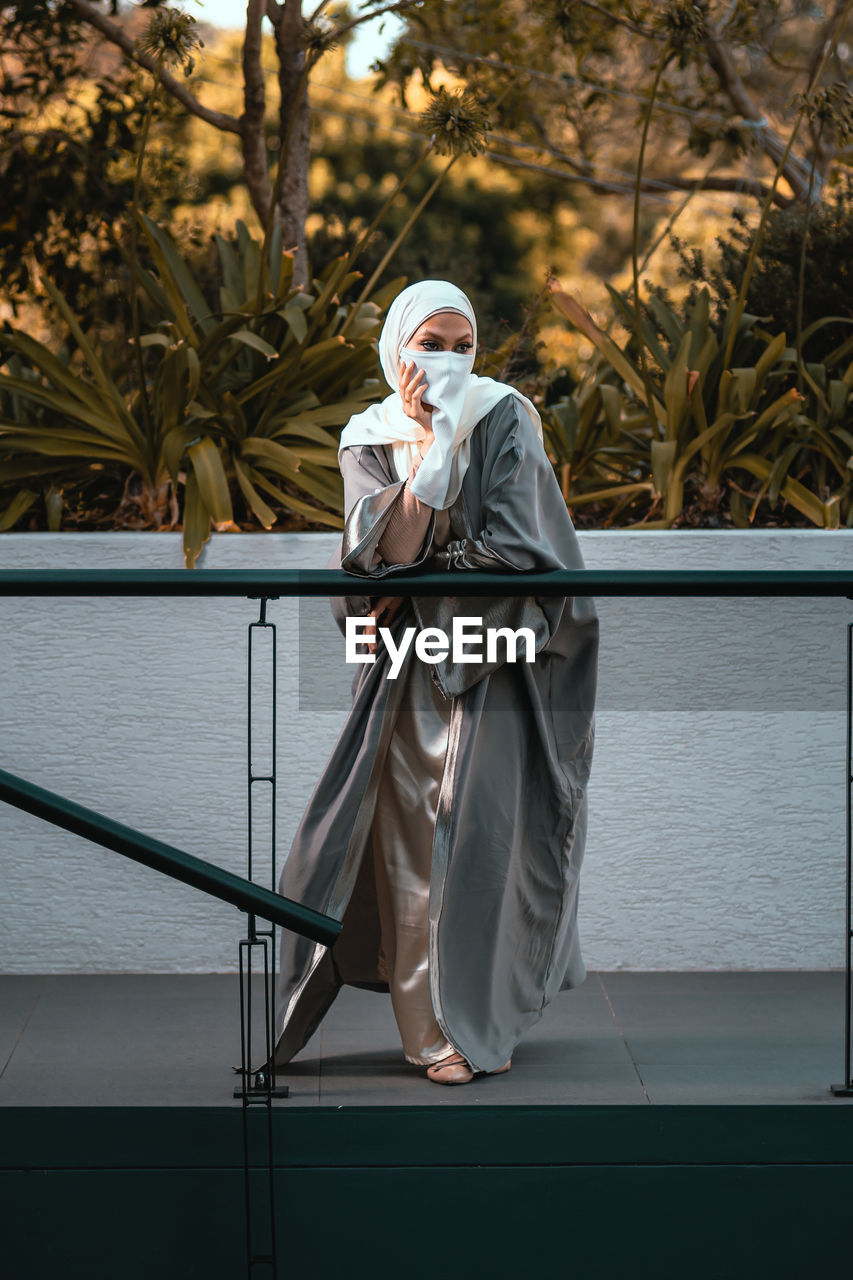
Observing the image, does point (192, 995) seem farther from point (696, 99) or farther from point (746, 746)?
A: point (696, 99)

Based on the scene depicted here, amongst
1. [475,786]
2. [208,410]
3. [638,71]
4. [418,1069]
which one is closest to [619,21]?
[208,410]

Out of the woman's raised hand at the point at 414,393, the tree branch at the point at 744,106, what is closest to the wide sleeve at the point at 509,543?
the woman's raised hand at the point at 414,393

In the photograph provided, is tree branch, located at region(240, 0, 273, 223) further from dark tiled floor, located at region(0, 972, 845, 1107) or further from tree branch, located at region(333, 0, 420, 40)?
dark tiled floor, located at region(0, 972, 845, 1107)

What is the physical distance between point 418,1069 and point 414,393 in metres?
Result: 1.33

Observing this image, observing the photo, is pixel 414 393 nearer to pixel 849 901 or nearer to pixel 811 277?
pixel 849 901

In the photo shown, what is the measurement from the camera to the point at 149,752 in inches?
143

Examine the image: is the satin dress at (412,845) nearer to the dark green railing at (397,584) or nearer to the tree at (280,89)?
the dark green railing at (397,584)

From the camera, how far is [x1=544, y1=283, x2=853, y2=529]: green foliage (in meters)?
4.12

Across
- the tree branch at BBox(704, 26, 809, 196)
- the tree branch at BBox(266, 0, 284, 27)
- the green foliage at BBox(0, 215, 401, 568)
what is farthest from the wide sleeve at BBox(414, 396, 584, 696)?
the tree branch at BBox(704, 26, 809, 196)

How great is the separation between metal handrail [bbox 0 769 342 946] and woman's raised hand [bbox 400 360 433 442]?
36.3 inches

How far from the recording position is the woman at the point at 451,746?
2.73 meters

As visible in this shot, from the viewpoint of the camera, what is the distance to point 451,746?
9.29ft
